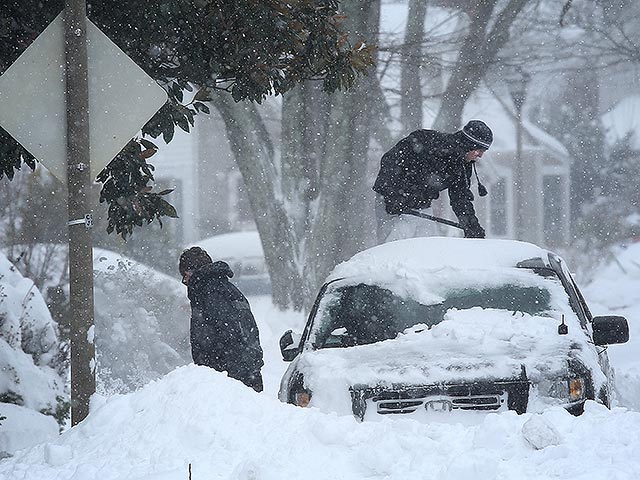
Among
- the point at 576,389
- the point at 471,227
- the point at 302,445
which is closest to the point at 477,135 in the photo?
the point at 471,227

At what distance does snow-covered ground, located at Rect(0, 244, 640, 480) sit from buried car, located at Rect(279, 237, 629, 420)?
576mm

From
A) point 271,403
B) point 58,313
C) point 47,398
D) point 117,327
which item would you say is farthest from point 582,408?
point 117,327

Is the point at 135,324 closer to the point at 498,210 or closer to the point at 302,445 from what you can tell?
the point at 302,445

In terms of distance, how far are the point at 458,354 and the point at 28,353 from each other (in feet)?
14.4

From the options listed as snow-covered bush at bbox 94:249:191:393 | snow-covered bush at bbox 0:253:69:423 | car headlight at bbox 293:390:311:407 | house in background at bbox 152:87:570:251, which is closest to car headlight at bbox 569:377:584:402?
car headlight at bbox 293:390:311:407

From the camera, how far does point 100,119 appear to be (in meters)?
4.88

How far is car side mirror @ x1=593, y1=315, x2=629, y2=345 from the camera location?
579 centimetres

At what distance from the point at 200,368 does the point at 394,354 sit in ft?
3.57

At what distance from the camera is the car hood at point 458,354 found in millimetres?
5121

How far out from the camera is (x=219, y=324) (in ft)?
21.6

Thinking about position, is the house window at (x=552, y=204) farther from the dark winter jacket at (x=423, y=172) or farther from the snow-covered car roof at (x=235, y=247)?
the dark winter jacket at (x=423, y=172)

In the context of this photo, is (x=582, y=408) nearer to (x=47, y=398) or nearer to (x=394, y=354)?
(x=394, y=354)

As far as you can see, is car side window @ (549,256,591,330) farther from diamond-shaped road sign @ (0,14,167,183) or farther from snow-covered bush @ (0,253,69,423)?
snow-covered bush @ (0,253,69,423)

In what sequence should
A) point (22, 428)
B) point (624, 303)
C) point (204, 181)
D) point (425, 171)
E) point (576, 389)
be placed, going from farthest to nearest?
1. point (204, 181)
2. point (624, 303)
3. point (425, 171)
4. point (22, 428)
5. point (576, 389)
